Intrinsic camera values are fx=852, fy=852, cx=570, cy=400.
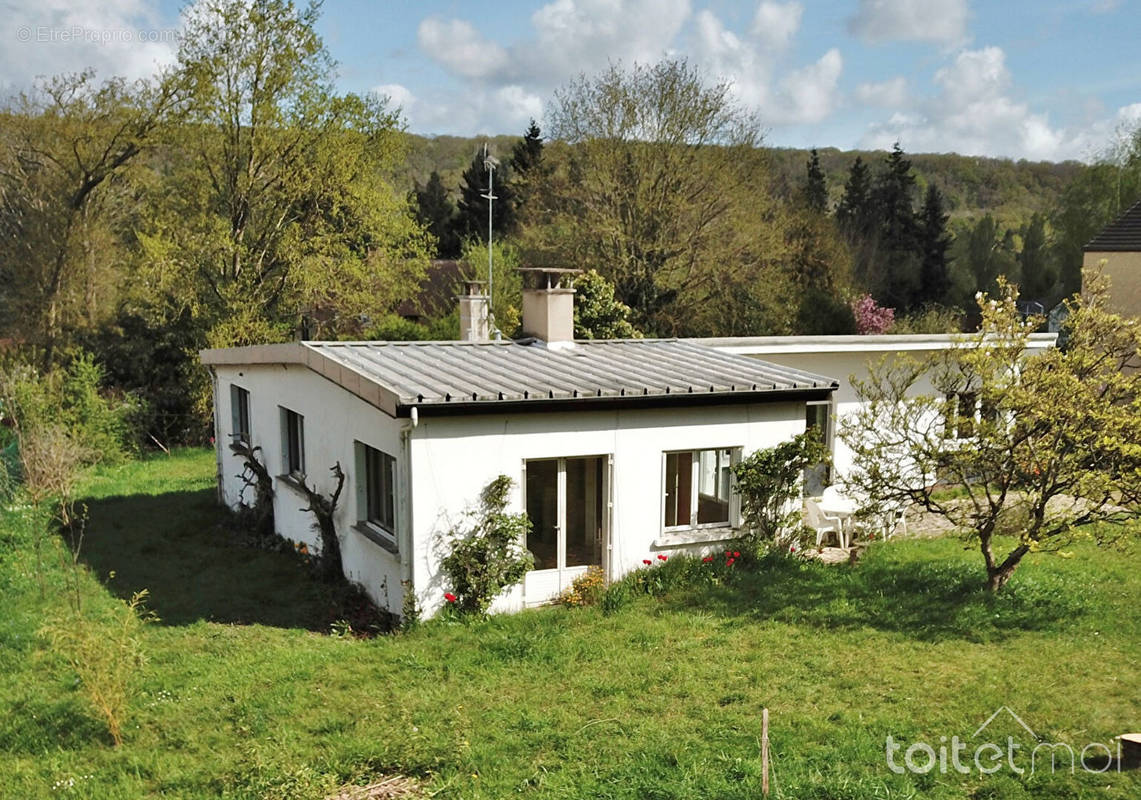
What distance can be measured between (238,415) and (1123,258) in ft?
77.4

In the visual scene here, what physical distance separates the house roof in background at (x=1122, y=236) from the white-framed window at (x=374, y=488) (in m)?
22.8

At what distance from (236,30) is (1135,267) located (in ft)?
86.4

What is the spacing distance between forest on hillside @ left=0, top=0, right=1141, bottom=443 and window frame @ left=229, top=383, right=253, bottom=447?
8.32m

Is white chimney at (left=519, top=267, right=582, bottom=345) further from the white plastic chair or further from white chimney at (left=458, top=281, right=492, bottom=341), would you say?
the white plastic chair

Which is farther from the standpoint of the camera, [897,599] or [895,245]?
[895,245]

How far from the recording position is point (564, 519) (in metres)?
10.2

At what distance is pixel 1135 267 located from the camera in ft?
77.9

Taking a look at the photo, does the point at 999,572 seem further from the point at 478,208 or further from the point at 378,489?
the point at 478,208

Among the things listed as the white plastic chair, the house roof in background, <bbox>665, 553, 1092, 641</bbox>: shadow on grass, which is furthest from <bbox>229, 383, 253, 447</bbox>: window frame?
the house roof in background

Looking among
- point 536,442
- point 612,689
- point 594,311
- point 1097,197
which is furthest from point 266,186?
point 1097,197

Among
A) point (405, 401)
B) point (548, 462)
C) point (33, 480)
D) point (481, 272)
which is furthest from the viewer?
point (481, 272)

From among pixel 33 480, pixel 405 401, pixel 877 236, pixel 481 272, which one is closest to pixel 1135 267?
pixel 481 272

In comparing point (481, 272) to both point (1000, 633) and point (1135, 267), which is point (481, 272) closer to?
point (1135, 267)

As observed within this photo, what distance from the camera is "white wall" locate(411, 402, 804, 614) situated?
942 centimetres
